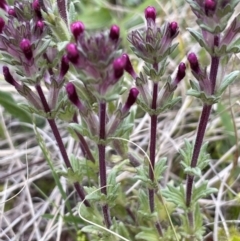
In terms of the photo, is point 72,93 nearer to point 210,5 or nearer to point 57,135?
point 57,135

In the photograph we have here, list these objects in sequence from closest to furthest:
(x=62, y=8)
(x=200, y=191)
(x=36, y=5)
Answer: (x=36, y=5) < (x=62, y=8) < (x=200, y=191)

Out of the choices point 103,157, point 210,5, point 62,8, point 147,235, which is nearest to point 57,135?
point 103,157

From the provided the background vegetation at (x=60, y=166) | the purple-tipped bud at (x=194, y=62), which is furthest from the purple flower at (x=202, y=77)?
the background vegetation at (x=60, y=166)

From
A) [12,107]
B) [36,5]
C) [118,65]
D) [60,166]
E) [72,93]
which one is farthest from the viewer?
[12,107]

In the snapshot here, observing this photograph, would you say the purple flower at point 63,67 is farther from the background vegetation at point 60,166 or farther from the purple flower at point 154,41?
the background vegetation at point 60,166

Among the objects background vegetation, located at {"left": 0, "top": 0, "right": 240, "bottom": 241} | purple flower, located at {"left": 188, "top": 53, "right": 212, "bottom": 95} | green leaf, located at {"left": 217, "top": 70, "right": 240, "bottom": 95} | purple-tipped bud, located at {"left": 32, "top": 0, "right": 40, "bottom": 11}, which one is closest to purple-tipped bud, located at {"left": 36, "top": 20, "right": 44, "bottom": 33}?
purple-tipped bud, located at {"left": 32, "top": 0, "right": 40, "bottom": 11}

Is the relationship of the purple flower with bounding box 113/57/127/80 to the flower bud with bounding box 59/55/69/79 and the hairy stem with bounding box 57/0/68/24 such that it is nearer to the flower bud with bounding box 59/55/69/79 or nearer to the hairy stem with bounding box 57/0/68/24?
the flower bud with bounding box 59/55/69/79
